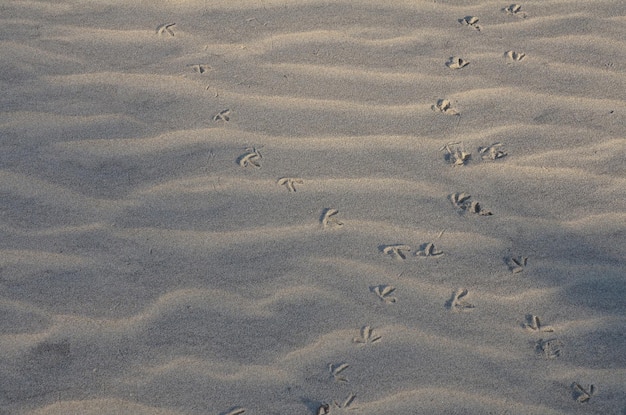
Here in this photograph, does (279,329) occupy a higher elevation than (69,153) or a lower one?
lower

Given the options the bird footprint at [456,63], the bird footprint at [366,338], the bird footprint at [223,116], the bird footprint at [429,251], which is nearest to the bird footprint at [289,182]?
the bird footprint at [223,116]

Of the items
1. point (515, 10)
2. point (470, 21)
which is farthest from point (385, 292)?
point (515, 10)

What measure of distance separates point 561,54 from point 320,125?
1.06 metres

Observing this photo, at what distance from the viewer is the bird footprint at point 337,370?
79.7 inches

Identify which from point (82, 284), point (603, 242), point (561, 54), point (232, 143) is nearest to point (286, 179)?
point (232, 143)

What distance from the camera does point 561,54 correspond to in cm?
296

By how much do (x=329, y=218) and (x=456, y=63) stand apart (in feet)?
3.12

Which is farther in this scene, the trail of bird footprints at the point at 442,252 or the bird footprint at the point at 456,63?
the bird footprint at the point at 456,63

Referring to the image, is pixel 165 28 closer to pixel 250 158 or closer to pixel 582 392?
pixel 250 158

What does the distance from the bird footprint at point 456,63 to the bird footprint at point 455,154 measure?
43 cm

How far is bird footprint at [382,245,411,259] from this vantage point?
230 cm

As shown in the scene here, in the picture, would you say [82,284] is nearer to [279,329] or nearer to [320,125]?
[279,329]

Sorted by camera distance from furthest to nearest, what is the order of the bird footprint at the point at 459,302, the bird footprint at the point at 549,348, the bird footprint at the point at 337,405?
the bird footprint at the point at 459,302
the bird footprint at the point at 549,348
the bird footprint at the point at 337,405

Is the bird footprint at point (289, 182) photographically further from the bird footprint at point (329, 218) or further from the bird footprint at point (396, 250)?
the bird footprint at point (396, 250)
